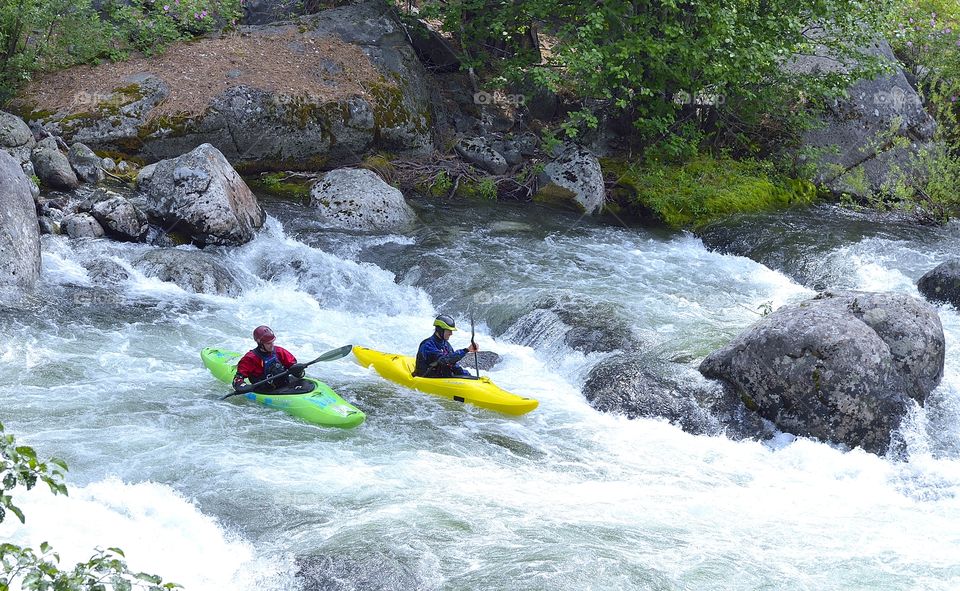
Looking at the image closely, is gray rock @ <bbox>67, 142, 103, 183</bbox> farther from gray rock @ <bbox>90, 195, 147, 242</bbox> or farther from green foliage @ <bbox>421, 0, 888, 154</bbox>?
green foliage @ <bbox>421, 0, 888, 154</bbox>

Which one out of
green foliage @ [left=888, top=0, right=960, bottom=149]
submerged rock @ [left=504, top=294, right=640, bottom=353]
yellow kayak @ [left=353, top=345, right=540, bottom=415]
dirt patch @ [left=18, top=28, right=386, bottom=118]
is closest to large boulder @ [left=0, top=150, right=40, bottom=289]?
dirt patch @ [left=18, top=28, right=386, bottom=118]

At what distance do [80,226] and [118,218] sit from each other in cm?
42

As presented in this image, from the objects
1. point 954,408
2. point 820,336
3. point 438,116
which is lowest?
point 954,408

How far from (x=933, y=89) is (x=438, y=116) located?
8.34m

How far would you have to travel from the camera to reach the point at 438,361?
812 cm

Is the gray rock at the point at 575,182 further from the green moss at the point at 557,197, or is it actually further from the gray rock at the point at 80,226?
the gray rock at the point at 80,226

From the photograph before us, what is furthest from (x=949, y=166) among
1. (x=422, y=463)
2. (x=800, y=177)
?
(x=422, y=463)

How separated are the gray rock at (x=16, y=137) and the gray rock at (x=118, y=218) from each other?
142 centimetres

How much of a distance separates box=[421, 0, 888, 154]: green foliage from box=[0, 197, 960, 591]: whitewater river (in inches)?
124

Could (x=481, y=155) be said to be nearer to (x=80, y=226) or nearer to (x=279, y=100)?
(x=279, y=100)

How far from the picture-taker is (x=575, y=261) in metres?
11.5

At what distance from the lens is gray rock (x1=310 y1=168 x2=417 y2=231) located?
12.2 m

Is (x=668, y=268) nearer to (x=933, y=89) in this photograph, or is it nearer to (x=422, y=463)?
(x=422, y=463)

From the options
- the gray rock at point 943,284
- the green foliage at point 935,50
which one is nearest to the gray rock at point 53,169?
the gray rock at point 943,284
